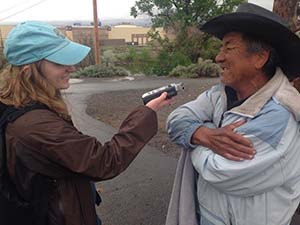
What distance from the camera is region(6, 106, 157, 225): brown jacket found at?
1738 mm

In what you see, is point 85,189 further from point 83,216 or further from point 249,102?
point 249,102

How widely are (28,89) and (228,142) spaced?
95 centimetres

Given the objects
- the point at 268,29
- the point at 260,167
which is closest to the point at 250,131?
the point at 260,167

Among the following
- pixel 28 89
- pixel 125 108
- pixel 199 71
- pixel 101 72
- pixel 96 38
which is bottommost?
pixel 101 72

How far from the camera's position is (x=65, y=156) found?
5.68 feet

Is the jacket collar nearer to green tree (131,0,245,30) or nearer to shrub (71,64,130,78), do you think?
shrub (71,64,130,78)

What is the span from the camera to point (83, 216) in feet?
6.32

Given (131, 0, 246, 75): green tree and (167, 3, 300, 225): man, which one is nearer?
(167, 3, 300, 225): man

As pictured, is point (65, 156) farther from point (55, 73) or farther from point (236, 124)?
point (236, 124)

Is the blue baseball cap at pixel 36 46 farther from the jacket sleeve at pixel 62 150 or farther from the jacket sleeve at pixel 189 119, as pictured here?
the jacket sleeve at pixel 189 119

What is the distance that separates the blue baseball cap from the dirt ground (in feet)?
14.1

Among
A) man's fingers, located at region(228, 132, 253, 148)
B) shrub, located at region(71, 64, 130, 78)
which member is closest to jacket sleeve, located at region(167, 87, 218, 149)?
man's fingers, located at region(228, 132, 253, 148)

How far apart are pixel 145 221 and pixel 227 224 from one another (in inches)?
87.8

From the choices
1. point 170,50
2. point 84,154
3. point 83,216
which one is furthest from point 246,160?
point 170,50
